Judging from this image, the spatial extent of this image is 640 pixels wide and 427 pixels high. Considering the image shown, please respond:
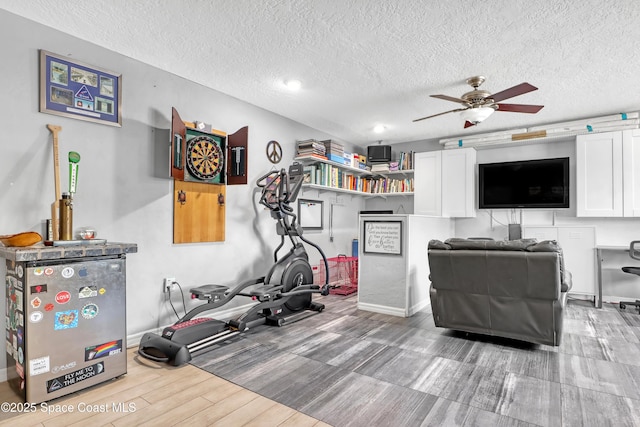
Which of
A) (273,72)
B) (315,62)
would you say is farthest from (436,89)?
(273,72)

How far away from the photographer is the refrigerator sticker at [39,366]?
76.5 inches

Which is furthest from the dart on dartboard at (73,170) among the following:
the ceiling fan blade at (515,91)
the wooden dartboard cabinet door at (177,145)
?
the ceiling fan blade at (515,91)

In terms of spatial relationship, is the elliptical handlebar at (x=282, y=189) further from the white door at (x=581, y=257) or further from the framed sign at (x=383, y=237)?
the white door at (x=581, y=257)

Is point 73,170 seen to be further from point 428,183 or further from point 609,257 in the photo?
point 609,257

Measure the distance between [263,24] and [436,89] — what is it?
206 cm

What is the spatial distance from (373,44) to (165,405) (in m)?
2.92

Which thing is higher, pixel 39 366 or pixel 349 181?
pixel 349 181

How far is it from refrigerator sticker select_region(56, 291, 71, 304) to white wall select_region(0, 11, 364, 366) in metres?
0.68

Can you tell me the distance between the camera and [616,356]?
2.72 metres

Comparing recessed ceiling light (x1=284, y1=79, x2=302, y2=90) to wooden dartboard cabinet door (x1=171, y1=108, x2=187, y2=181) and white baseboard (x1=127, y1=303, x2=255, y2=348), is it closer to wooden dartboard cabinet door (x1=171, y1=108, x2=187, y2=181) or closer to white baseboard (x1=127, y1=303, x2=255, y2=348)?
wooden dartboard cabinet door (x1=171, y1=108, x2=187, y2=181)

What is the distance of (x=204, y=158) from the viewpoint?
3.38 m

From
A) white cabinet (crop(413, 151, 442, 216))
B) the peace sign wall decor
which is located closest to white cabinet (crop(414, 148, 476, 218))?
white cabinet (crop(413, 151, 442, 216))

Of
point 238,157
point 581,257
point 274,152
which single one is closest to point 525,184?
point 581,257

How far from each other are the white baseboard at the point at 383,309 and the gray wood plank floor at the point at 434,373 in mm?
328
